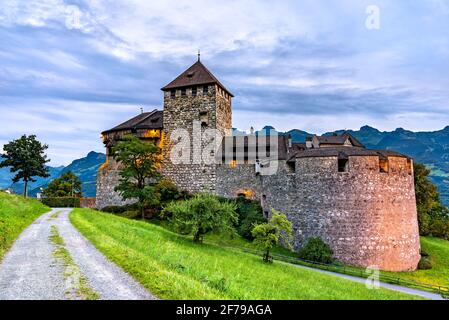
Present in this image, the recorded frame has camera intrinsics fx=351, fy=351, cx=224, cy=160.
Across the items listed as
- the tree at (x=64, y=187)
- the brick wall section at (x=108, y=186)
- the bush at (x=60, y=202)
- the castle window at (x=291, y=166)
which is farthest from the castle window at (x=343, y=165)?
the tree at (x=64, y=187)

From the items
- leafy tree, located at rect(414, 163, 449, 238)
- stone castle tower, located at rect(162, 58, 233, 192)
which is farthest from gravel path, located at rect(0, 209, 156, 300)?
leafy tree, located at rect(414, 163, 449, 238)

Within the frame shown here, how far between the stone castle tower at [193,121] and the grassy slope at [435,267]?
2672cm

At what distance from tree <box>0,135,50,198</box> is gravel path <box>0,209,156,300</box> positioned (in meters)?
36.4

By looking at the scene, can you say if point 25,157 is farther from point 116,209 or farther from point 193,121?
point 193,121

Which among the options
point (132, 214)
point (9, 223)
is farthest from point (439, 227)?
point (9, 223)

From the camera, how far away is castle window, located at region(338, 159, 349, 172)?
34781 millimetres

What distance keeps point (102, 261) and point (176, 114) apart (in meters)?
41.2

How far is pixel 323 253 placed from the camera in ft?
109

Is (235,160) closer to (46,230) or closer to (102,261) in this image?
(46,230)

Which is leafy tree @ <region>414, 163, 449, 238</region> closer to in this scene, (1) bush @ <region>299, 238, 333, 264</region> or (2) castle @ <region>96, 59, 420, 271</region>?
(2) castle @ <region>96, 59, 420, 271</region>

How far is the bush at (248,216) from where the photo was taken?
39.9 metres

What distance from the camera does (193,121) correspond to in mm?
52219

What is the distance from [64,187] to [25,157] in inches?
880

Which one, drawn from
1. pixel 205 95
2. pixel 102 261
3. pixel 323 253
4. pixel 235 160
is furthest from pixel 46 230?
pixel 205 95
